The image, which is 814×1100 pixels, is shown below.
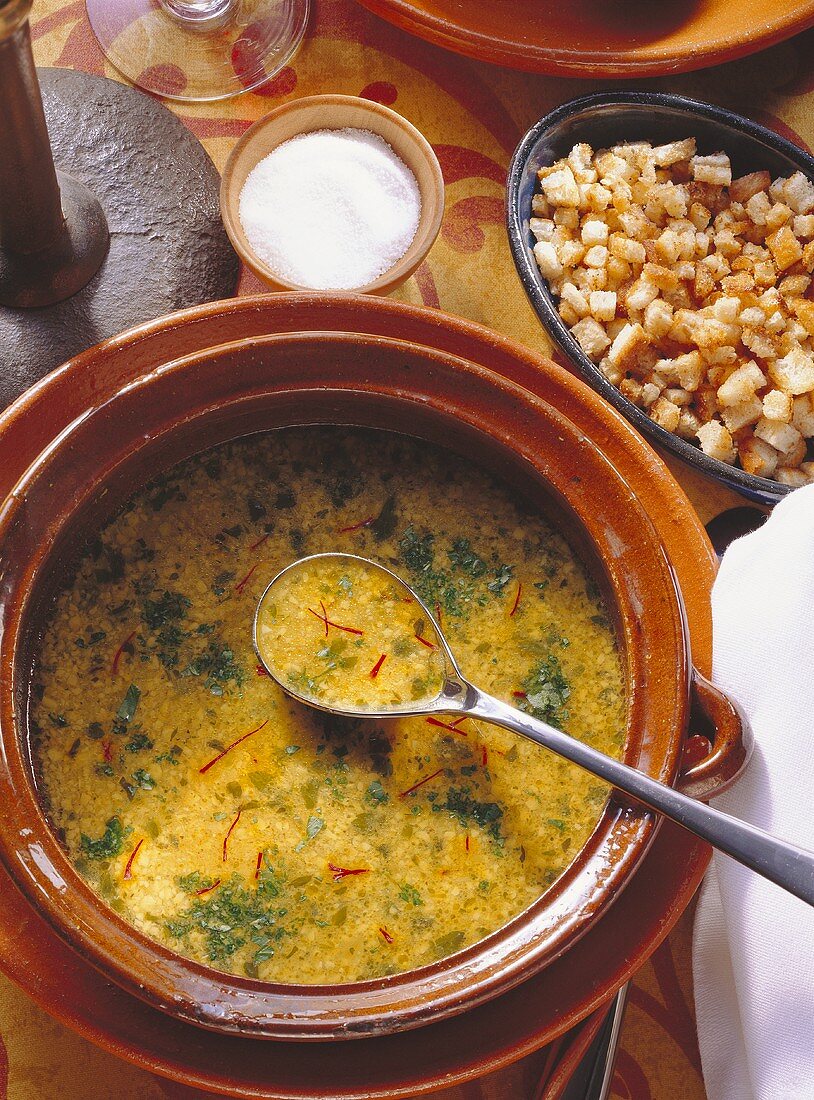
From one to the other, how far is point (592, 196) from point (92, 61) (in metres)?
0.72

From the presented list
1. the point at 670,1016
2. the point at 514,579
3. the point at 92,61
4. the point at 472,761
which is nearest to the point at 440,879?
the point at 472,761

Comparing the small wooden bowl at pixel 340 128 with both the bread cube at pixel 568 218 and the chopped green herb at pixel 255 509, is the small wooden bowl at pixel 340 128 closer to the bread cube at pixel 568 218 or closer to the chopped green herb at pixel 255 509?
the bread cube at pixel 568 218

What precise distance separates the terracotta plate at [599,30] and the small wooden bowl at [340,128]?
127 millimetres

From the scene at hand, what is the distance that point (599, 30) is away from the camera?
4.97 ft

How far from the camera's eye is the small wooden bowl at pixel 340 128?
139cm

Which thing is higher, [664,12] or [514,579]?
[664,12]

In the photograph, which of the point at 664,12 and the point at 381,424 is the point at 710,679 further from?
the point at 664,12

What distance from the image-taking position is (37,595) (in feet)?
3.48

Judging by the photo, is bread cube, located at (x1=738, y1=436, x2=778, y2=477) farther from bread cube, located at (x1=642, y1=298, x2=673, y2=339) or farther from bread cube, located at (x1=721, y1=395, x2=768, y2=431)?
bread cube, located at (x1=642, y1=298, x2=673, y2=339)

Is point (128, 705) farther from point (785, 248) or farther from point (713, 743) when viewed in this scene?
point (785, 248)

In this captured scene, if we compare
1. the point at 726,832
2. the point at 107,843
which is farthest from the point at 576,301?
the point at 107,843

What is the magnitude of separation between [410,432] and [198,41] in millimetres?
767

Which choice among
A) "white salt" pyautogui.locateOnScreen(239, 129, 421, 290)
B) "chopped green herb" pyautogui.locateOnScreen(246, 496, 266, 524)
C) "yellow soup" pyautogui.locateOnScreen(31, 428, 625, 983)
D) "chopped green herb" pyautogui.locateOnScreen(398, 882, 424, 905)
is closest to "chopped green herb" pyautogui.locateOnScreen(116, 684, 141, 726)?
"yellow soup" pyautogui.locateOnScreen(31, 428, 625, 983)

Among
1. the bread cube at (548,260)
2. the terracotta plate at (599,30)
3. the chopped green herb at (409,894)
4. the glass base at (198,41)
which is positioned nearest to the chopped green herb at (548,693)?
the chopped green herb at (409,894)
